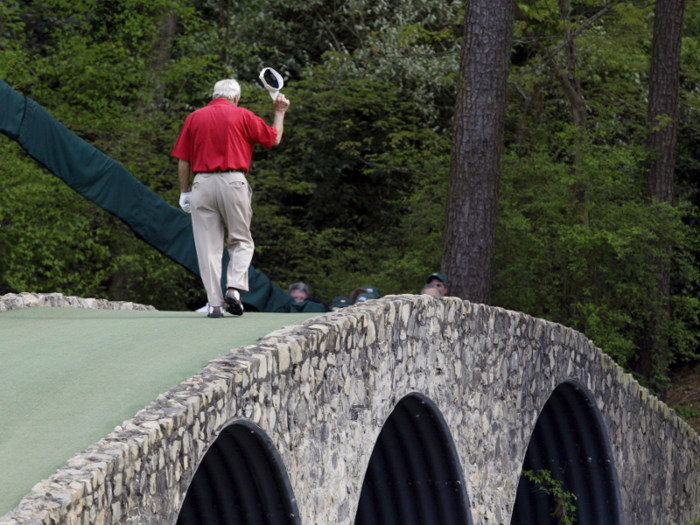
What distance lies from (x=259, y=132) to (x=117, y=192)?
3.28 m

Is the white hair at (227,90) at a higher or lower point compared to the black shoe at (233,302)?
higher

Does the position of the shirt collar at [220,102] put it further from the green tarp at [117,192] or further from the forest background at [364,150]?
the forest background at [364,150]

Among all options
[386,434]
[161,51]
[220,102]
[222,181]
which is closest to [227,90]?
[220,102]

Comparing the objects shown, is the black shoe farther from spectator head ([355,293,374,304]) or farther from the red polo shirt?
spectator head ([355,293,374,304])

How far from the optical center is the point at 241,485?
22.5ft

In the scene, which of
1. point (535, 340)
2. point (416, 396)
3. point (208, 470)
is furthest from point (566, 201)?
point (208, 470)

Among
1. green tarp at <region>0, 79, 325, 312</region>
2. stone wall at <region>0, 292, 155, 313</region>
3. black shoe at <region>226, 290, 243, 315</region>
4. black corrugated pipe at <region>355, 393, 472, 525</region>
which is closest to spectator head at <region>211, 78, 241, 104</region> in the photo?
black shoe at <region>226, 290, 243, 315</region>

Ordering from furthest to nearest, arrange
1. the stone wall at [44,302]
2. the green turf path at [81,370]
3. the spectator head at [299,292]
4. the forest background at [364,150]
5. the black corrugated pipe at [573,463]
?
the forest background at [364,150] < the black corrugated pipe at [573,463] < the spectator head at [299,292] < the stone wall at [44,302] < the green turf path at [81,370]

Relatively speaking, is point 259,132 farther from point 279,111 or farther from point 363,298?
point 363,298

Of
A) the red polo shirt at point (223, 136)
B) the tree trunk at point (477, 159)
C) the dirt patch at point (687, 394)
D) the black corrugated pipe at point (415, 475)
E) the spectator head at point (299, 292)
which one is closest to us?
the red polo shirt at point (223, 136)

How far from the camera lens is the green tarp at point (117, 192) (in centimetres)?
966

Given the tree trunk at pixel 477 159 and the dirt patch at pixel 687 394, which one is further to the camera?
the dirt patch at pixel 687 394

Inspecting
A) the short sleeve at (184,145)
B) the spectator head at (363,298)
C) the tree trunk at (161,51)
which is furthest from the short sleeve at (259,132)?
the tree trunk at (161,51)

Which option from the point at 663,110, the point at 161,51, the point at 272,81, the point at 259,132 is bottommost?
the point at 259,132
